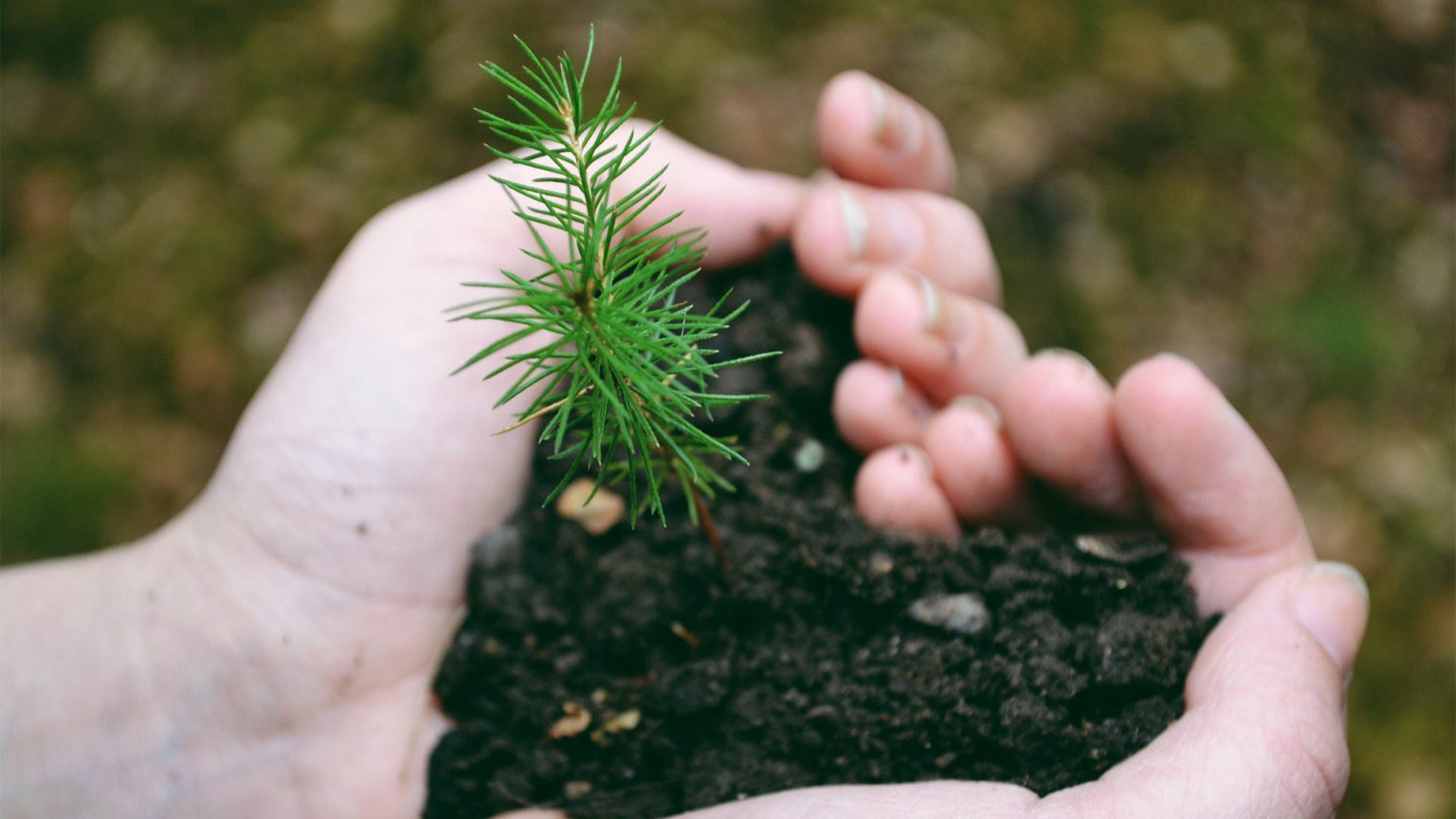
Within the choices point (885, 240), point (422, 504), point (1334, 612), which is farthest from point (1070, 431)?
point (422, 504)

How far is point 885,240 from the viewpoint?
7.38 feet

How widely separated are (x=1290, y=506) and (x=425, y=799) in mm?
1666

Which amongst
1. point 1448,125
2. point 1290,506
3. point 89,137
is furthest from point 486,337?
point 1448,125

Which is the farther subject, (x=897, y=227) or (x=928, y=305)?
(x=897, y=227)

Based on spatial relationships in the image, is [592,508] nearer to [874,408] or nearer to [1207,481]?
[874,408]

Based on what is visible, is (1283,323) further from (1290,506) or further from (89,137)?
(89,137)

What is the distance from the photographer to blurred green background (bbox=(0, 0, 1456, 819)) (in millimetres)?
3406

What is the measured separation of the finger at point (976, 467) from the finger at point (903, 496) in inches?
1.1

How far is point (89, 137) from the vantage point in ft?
12.4

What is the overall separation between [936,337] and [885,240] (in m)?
0.25

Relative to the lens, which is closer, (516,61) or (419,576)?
(419,576)

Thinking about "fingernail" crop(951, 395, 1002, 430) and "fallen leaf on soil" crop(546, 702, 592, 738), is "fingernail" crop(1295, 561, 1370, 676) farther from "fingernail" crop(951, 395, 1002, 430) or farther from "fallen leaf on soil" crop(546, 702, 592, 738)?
"fallen leaf on soil" crop(546, 702, 592, 738)

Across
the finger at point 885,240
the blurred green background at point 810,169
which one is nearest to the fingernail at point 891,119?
the finger at point 885,240

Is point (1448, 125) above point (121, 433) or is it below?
above
